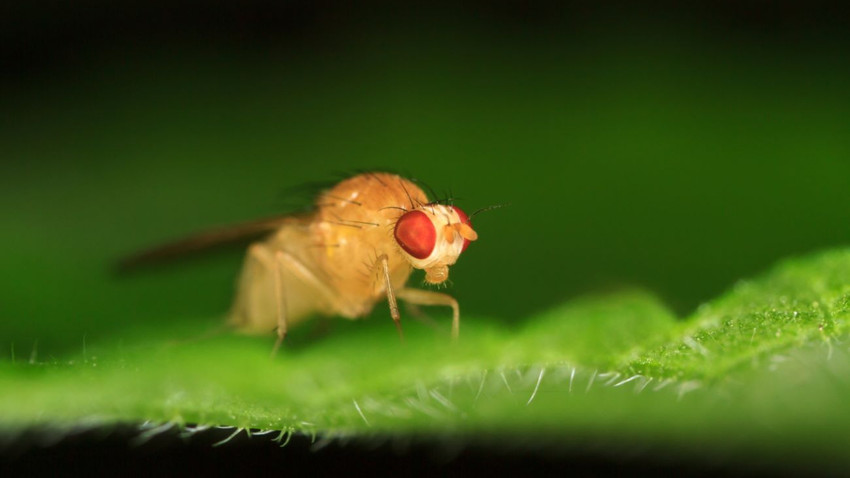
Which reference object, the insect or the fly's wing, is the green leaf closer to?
the insect

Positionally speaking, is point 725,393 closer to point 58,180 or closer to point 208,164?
point 208,164

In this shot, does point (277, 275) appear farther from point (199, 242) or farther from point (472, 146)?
point (472, 146)

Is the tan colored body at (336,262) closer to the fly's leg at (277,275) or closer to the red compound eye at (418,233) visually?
the fly's leg at (277,275)

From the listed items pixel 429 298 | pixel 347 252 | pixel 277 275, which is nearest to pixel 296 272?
pixel 277 275

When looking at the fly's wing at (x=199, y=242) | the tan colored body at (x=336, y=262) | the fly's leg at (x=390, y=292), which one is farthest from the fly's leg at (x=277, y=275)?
the fly's leg at (x=390, y=292)

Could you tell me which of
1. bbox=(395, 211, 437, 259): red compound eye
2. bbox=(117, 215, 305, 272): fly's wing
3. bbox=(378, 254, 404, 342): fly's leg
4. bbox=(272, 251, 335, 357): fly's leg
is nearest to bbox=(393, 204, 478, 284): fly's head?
bbox=(395, 211, 437, 259): red compound eye
